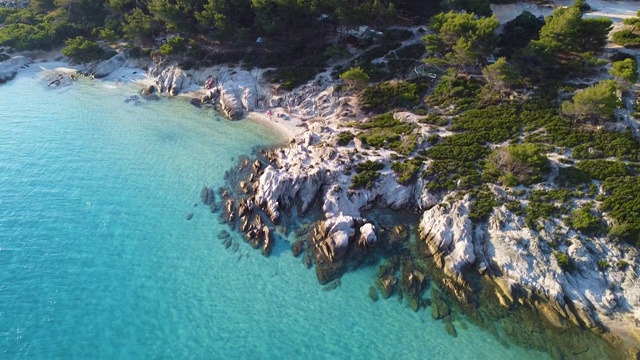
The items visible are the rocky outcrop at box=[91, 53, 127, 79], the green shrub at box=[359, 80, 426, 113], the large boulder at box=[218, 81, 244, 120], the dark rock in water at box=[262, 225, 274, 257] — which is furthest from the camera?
the rocky outcrop at box=[91, 53, 127, 79]

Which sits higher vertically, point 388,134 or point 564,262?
point 388,134

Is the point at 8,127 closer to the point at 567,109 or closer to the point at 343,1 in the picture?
the point at 343,1

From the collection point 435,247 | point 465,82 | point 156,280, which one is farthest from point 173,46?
point 435,247

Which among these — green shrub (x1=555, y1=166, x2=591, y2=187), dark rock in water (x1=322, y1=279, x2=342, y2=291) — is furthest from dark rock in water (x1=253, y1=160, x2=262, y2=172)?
green shrub (x1=555, y1=166, x2=591, y2=187)

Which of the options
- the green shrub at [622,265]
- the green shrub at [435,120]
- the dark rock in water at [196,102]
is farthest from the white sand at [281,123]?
the green shrub at [622,265]

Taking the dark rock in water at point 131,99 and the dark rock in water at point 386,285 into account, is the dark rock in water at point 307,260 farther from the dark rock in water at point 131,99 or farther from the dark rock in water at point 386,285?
the dark rock in water at point 131,99

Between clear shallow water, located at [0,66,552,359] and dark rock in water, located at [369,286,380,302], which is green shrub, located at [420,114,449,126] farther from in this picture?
dark rock in water, located at [369,286,380,302]

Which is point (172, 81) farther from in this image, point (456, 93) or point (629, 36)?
point (629, 36)
